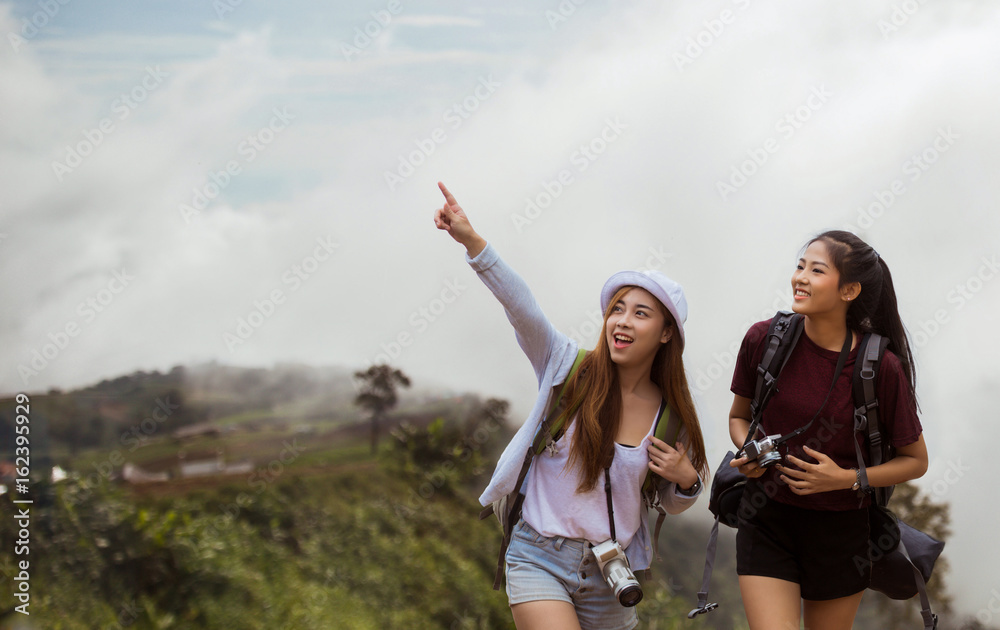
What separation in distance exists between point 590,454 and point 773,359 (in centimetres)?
67

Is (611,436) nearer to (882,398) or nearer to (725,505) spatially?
(725,505)

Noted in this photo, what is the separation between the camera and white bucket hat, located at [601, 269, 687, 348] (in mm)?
2418

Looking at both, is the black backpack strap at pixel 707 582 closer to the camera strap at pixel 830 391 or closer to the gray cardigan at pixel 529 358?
the gray cardigan at pixel 529 358

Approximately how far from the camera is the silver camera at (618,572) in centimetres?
228

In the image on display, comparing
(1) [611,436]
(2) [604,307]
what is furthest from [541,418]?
(2) [604,307]

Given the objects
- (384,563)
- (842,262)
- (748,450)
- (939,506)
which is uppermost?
(842,262)

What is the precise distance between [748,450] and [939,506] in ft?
10.9

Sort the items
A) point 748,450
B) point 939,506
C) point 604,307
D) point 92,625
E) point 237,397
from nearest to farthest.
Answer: point 748,450 < point 604,307 < point 92,625 < point 939,506 < point 237,397

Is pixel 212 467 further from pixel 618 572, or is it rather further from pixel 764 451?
pixel 764 451

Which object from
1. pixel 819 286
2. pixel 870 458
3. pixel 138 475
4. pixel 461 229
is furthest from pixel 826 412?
pixel 138 475

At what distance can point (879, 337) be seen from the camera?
2.43m

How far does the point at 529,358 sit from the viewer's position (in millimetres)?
2457

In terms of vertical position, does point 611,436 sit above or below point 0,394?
below

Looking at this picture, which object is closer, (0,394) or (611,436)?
(611,436)
